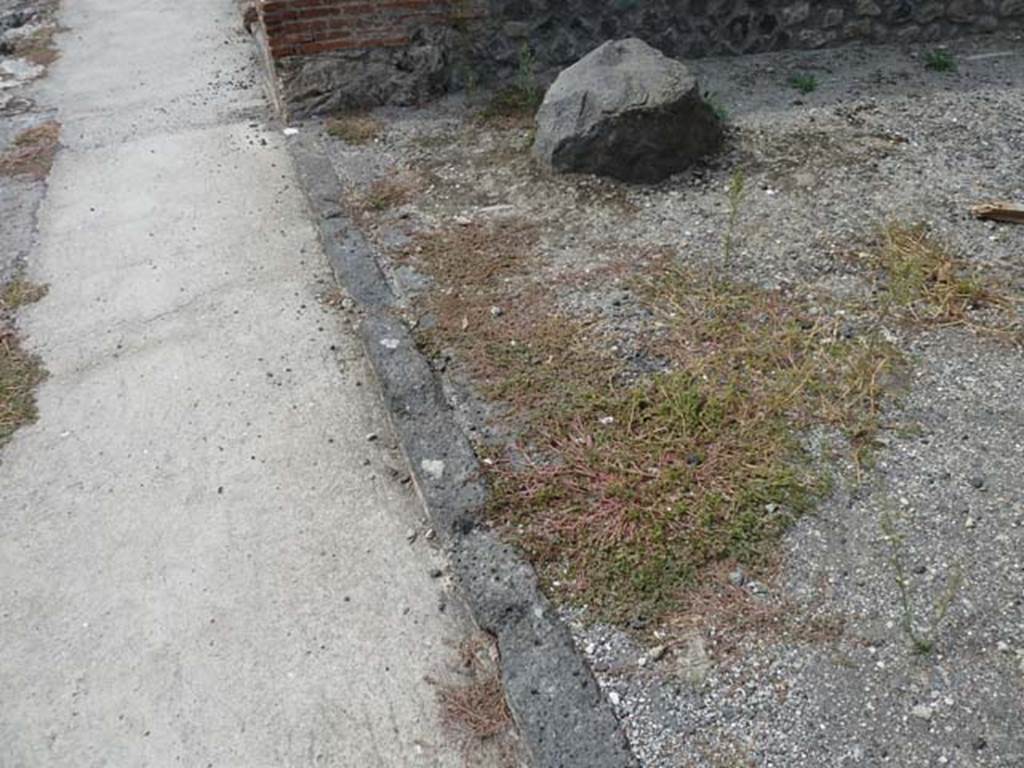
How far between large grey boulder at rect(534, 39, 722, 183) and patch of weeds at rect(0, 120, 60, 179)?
2986mm

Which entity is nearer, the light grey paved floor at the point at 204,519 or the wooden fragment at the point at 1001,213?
the light grey paved floor at the point at 204,519

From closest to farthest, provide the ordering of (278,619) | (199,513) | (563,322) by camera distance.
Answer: (278,619), (199,513), (563,322)

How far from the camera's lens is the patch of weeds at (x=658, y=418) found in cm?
271

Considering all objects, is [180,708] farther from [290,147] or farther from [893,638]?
[290,147]

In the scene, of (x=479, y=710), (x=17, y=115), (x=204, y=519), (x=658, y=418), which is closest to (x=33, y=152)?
(x=17, y=115)

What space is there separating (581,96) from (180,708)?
342cm

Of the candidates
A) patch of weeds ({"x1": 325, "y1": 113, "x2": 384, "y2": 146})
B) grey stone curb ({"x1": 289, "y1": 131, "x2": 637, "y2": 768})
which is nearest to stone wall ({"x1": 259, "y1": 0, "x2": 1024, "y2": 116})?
patch of weeds ({"x1": 325, "y1": 113, "x2": 384, "y2": 146})

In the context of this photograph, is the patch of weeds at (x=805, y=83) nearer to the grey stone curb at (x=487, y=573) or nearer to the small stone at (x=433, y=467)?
the grey stone curb at (x=487, y=573)

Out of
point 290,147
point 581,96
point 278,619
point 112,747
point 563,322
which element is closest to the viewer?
point 112,747

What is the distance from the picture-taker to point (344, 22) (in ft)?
18.1

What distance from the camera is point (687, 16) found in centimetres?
610

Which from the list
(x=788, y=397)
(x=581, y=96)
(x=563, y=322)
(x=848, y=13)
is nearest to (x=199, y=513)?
(x=563, y=322)

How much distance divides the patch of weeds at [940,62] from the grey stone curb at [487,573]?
159 inches

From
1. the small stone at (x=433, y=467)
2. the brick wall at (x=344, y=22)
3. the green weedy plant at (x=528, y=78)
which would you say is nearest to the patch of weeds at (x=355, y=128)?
the brick wall at (x=344, y=22)
